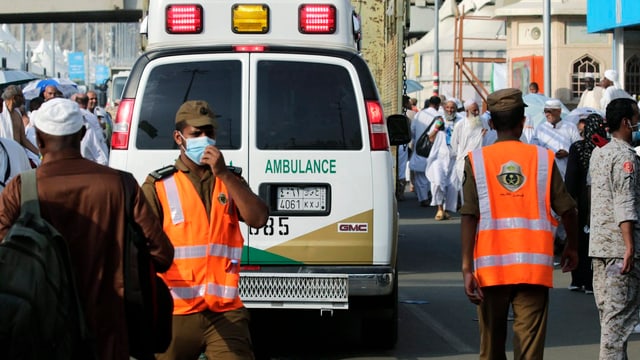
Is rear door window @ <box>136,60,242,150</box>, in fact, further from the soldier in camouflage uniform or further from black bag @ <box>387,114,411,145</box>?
the soldier in camouflage uniform

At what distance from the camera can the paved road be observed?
9531 millimetres

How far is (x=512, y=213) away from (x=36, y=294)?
110 inches

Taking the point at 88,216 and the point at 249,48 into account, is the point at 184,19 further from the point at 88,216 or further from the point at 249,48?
the point at 88,216

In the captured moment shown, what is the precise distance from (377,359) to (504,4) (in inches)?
1202

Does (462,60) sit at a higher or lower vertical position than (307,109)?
higher

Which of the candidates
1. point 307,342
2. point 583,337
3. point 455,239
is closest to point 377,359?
point 307,342

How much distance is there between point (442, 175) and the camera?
20594mm

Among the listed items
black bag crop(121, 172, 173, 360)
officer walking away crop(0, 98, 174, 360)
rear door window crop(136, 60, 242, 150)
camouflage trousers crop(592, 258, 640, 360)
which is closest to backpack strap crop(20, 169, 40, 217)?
officer walking away crop(0, 98, 174, 360)

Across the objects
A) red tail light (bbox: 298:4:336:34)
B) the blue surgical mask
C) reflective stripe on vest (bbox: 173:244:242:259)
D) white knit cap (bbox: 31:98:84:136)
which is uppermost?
red tail light (bbox: 298:4:336:34)

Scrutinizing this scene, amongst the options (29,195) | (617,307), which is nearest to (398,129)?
(617,307)

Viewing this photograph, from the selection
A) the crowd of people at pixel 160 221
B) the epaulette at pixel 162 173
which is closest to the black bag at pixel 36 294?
the crowd of people at pixel 160 221

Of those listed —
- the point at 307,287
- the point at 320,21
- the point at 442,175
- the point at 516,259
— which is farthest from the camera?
the point at 442,175

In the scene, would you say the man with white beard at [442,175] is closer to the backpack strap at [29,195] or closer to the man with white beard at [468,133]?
the man with white beard at [468,133]

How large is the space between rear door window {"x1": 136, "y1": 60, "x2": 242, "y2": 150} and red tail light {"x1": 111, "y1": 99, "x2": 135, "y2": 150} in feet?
0.24
